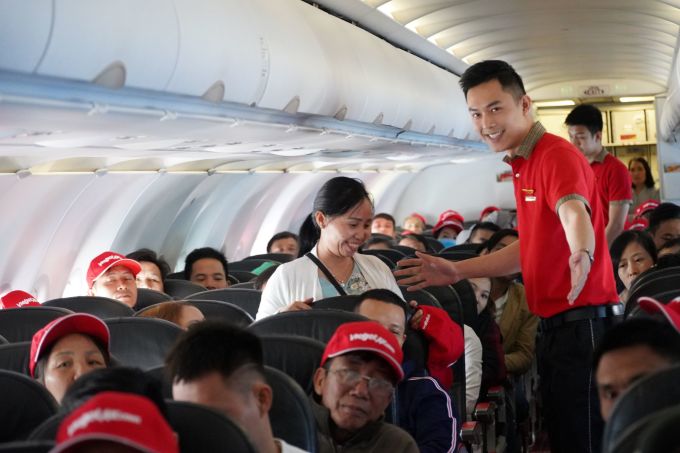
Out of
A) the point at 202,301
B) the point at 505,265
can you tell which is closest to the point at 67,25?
the point at 202,301

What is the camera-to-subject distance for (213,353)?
3.44 meters

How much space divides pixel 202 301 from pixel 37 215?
4.77 m

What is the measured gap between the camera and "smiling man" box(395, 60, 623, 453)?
4.93m

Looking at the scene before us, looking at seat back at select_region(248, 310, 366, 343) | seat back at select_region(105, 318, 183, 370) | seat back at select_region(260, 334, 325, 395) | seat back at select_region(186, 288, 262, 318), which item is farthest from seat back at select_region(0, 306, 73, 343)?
seat back at select_region(260, 334, 325, 395)

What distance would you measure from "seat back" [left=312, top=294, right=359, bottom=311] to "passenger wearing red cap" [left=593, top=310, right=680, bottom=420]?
2095 millimetres

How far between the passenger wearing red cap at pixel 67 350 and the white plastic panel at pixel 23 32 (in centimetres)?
112

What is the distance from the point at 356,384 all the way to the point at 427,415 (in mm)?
868

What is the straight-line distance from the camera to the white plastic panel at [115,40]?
5.29 meters

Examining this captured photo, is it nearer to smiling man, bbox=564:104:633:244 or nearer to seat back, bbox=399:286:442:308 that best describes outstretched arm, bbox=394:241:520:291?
seat back, bbox=399:286:442:308

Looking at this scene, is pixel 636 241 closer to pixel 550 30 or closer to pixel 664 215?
pixel 664 215

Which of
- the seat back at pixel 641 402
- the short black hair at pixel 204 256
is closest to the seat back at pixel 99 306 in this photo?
the short black hair at pixel 204 256

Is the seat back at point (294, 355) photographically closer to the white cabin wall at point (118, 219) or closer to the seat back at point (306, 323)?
the seat back at point (306, 323)

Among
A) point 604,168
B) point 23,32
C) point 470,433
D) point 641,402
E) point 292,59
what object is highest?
point 292,59

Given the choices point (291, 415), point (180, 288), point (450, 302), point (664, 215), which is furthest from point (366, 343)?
point (664, 215)
